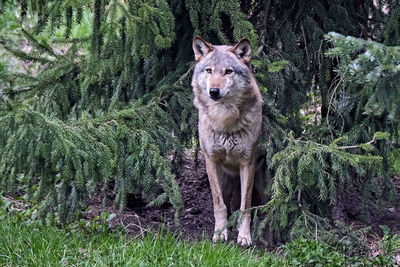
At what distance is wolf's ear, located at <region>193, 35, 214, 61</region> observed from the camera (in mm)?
6176

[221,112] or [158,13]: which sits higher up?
[158,13]

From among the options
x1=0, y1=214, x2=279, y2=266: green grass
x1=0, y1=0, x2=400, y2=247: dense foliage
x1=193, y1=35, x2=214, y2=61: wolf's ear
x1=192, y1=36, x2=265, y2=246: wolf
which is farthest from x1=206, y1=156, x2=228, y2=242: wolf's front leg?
x1=193, y1=35, x2=214, y2=61: wolf's ear

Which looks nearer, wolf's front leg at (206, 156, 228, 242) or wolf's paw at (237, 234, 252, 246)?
wolf's paw at (237, 234, 252, 246)

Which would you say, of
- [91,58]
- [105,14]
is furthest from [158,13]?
[91,58]

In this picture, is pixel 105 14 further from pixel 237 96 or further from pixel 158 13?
pixel 237 96

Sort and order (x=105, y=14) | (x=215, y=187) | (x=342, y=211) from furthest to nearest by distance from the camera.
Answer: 1. (x=342, y=211)
2. (x=215, y=187)
3. (x=105, y=14)

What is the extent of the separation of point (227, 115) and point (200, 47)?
2.57 ft

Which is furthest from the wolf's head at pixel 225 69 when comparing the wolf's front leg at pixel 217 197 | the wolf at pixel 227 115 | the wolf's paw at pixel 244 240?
the wolf's paw at pixel 244 240

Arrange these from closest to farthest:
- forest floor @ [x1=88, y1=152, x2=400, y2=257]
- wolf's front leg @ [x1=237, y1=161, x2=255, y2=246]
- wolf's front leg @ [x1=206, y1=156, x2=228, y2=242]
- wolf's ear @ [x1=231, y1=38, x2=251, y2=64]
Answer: wolf's ear @ [x1=231, y1=38, x2=251, y2=64]
wolf's front leg @ [x1=237, y1=161, x2=255, y2=246]
wolf's front leg @ [x1=206, y1=156, x2=228, y2=242]
forest floor @ [x1=88, y1=152, x2=400, y2=257]

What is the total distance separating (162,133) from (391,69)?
132 inches

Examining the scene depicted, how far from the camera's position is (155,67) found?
22.1 ft

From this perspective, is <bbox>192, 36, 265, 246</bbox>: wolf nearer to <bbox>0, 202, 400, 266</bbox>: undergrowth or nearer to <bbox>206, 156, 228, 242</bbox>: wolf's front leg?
<bbox>206, 156, 228, 242</bbox>: wolf's front leg

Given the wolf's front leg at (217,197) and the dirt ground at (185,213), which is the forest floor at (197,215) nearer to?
the dirt ground at (185,213)

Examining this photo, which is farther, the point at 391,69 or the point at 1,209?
the point at 1,209
